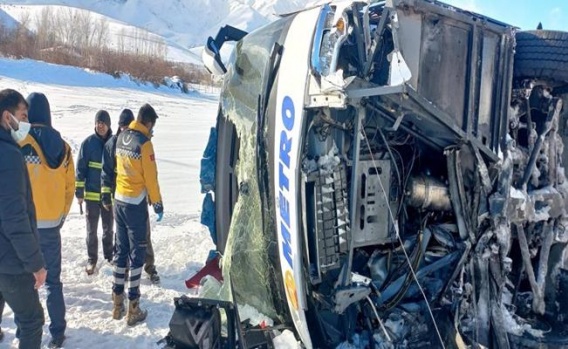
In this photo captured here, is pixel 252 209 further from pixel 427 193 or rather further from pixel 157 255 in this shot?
pixel 157 255

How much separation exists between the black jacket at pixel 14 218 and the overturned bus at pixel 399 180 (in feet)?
3.54

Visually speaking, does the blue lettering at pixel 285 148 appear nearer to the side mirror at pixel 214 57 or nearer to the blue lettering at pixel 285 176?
the blue lettering at pixel 285 176

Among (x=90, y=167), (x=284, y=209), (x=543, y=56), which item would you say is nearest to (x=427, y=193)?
(x=284, y=209)

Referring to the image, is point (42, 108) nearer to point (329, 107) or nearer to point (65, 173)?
point (65, 173)

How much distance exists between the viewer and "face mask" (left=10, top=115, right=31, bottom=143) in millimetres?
3023

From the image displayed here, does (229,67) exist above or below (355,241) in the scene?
above

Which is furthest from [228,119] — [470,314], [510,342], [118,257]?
[510,342]

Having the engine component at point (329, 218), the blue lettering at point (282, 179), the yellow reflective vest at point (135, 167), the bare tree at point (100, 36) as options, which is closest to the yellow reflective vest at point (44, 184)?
the yellow reflective vest at point (135, 167)

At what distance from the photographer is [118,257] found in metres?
4.01

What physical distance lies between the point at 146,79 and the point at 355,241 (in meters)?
32.6

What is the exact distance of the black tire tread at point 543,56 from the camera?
9.44ft

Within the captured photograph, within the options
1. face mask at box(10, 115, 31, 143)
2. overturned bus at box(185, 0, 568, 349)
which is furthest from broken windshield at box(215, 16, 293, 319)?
face mask at box(10, 115, 31, 143)

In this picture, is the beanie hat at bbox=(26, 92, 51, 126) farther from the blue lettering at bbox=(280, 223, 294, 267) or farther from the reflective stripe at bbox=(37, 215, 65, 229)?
the blue lettering at bbox=(280, 223, 294, 267)

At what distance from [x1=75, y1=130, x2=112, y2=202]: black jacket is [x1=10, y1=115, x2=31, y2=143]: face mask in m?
1.78
